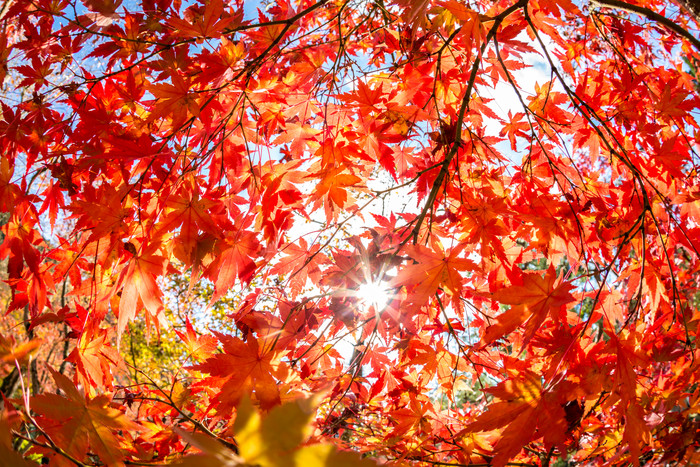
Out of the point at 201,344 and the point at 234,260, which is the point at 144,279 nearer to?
the point at 234,260

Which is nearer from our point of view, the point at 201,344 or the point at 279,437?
the point at 279,437

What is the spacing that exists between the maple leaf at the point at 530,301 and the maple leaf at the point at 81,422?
87 centimetres

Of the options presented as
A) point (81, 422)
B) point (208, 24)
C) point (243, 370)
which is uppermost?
point (208, 24)

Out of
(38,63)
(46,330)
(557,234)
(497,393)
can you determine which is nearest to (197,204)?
(497,393)

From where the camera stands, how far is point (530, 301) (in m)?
1.03

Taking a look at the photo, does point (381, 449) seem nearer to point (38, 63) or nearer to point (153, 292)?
point (153, 292)

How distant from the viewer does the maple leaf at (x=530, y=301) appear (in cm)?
100

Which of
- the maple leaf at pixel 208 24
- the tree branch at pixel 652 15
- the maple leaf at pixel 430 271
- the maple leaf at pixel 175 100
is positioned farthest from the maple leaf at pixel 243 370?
the tree branch at pixel 652 15

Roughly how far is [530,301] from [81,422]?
1.05 m

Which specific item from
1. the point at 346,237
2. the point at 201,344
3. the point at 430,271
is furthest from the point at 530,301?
the point at 201,344

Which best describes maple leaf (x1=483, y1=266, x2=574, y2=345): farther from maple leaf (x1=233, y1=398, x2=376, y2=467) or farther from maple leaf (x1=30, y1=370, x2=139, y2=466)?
maple leaf (x1=30, y1=370, x2=139, y2=466)

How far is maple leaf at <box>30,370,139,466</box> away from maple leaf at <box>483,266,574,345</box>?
2.86ft

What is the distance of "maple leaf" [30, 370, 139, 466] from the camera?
0.85m

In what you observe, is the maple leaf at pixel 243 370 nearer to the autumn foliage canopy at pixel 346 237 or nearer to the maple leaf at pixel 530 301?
the autumn foliage canopy at pixel 346 237
